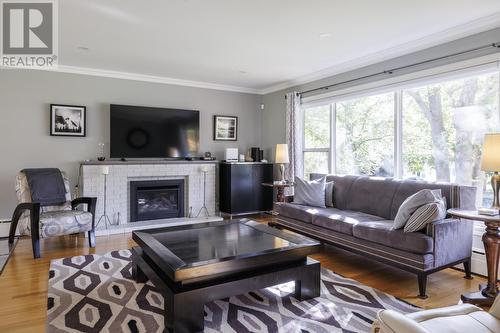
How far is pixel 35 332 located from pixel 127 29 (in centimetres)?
289

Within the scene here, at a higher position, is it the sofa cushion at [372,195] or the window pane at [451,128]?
the window pane at [451,128]

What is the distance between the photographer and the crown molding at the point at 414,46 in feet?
10.6

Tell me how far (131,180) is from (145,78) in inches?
68.5

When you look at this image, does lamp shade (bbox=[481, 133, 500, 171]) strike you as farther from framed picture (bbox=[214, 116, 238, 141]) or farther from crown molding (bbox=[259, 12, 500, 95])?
framed picture (bbox=[214, 116, 238, 141])

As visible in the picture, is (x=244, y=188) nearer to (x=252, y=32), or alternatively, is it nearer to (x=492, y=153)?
(x=252, y=32)

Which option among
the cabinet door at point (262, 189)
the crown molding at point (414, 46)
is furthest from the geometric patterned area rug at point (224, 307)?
the cabinet door at point (262, 189)

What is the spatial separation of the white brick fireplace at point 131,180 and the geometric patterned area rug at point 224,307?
201cm

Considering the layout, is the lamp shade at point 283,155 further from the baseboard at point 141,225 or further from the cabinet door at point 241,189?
the baseboard at point 141,225

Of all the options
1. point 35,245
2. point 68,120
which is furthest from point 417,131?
point 68,120

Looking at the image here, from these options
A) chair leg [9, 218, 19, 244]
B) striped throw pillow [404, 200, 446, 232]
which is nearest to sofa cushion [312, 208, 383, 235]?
striped throw pillow [404, 200, 446, 232]

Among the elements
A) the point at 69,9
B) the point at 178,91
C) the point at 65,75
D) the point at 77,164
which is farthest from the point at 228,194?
the point at 69,9

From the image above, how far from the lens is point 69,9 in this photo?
3.04 metres

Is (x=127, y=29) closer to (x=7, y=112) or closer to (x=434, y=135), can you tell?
(x=7, y=112)

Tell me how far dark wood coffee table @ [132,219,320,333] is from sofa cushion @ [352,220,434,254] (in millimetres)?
797
